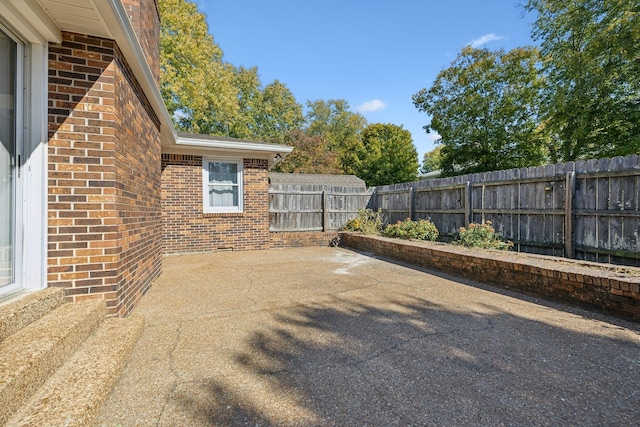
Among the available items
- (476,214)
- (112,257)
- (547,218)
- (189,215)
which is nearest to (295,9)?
(189,215)

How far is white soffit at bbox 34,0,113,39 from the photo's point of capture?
2367 mm

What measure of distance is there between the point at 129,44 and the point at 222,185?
5.45 meters

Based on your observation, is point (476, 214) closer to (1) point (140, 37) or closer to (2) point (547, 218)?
(2) point (547, 218)

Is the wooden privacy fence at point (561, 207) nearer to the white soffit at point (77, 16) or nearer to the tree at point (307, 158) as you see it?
the white soffit at point (77, 16)

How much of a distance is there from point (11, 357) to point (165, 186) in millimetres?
6503

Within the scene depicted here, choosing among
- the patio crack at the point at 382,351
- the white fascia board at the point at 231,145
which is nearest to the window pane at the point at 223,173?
the white fascia board at the point at 231,145

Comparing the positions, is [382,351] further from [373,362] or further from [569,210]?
[569,210]

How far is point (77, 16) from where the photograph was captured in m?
2.54

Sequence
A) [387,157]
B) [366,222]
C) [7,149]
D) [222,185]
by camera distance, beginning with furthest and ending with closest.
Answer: [387,157], [366,222], [222,185], [7,149]

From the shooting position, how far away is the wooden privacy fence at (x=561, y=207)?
4363 mm

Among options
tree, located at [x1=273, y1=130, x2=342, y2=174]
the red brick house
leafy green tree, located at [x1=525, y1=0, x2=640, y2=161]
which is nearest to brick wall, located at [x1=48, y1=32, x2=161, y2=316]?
the red brick house

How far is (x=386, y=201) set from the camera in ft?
32.2

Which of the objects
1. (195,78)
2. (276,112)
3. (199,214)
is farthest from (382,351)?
(276,112)

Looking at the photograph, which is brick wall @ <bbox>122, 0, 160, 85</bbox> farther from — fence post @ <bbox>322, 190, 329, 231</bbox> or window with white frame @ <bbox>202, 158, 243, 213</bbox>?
fence post @ <bbox>322, 190, 329, 231</bbox>
